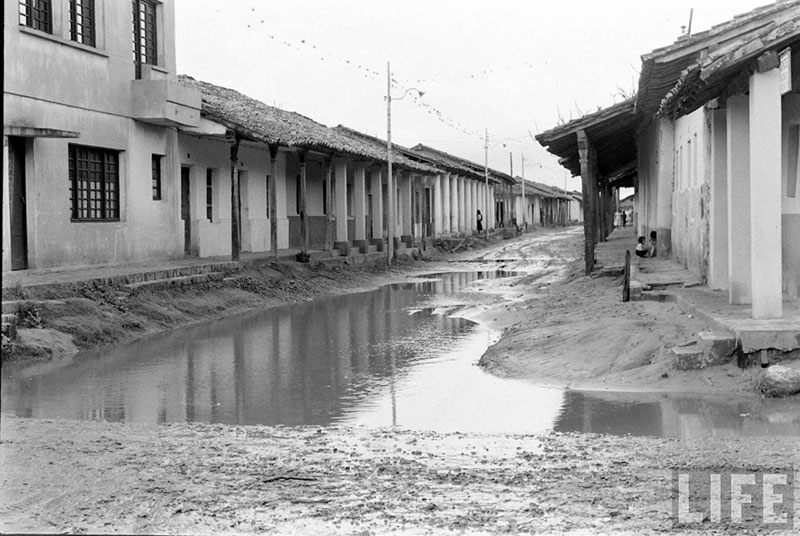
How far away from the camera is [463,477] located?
6254 mm

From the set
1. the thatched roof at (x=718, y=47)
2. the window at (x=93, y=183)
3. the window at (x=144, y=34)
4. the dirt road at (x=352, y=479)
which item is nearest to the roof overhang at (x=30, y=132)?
the window at (x=93, y=183)

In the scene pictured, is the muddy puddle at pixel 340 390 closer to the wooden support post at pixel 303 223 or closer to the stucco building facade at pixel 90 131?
the stucco building facade at pixel 90 131

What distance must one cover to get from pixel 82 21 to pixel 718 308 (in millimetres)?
14075

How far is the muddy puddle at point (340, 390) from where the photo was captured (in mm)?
8508

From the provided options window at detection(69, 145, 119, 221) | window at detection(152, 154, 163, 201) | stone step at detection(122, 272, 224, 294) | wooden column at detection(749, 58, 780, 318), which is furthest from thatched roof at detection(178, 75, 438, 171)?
wooden column at detection(749, 58, 780, 318)

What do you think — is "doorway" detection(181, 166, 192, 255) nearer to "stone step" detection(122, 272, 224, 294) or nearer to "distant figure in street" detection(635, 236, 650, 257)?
"stone step" detection(122, 272, 224, 294)

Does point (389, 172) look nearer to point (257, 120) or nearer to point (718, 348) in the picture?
point (257, 120)

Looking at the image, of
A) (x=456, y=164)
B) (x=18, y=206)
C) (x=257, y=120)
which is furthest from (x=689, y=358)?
(x=456, y=164)

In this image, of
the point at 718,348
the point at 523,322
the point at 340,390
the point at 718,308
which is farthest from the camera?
the point at 523,322

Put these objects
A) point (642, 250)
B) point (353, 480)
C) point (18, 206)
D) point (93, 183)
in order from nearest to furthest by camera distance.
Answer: point (353, 480), point (18, 206), point (93, 183), point (642, 250)

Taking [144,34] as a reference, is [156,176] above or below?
below

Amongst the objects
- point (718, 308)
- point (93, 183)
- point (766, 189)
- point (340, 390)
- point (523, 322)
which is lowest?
point (340, 390)

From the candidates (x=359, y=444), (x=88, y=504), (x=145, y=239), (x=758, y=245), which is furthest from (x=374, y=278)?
(x=88, y=504)

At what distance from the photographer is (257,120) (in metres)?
24.6
